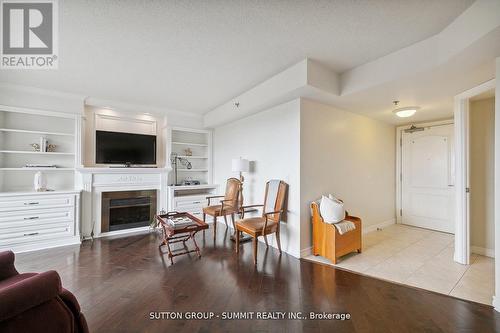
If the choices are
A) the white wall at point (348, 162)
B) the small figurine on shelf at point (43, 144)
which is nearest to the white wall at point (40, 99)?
the small figurine on shelf at point (43, 144)

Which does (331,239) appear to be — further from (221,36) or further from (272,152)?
(221,36)

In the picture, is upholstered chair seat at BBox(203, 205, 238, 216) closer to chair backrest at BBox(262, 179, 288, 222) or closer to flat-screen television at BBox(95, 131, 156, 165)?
chair backrest at BBox(262, 179, 288, 222)

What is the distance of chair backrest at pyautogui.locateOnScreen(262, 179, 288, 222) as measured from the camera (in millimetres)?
3191

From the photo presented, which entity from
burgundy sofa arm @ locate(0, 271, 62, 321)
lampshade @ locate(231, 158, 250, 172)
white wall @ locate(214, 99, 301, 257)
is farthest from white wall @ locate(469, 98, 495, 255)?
burgundy sofa arm @ locate(0, 271, 62, 321)

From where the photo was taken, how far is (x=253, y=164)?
405 cm

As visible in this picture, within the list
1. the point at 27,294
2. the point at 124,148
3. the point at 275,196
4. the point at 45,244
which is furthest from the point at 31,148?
the point at 275,196

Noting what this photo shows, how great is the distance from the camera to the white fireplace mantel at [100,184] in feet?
12.3

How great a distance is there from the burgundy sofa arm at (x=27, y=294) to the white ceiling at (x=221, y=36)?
6.86 ft

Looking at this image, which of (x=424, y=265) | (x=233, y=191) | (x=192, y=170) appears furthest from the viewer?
(x=192, y=170)

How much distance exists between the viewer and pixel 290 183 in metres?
3.24

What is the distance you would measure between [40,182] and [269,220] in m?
3.89

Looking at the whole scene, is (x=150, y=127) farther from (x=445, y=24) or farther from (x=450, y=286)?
(x=450, y=286)

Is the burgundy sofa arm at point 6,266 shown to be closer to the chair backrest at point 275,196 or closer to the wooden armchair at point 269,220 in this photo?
the wooden armchair at point 269,220

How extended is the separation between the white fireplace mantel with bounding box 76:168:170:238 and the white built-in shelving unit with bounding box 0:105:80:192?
38 centimetres
